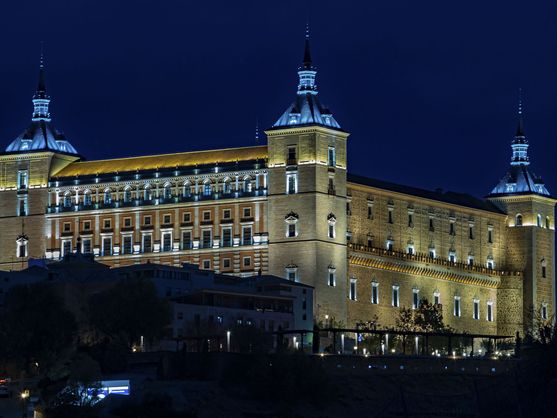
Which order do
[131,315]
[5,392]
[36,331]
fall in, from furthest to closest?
[131,315] < [36,331] < [5,392]

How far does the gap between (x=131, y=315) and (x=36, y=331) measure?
29.5 ft

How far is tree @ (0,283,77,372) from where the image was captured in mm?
178500

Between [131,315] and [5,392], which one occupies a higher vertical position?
[131,315]

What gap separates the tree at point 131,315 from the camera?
185 meters

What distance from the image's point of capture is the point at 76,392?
15700 centimetres

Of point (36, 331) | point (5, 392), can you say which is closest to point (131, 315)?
point (36, 331)

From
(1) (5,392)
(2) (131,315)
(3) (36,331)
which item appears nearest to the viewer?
(1) (5,392)

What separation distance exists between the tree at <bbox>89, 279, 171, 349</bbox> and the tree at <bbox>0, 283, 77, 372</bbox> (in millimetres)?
3067

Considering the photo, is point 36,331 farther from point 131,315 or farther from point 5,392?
point 5,392

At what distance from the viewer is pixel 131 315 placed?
185 m

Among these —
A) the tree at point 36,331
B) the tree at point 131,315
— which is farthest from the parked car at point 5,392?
the tree at point 131,315

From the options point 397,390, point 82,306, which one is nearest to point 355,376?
point 397,390

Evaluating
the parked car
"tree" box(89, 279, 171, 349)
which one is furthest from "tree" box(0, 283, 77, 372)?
the parked car

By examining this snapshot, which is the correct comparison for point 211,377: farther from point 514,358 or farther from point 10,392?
point 514,358
